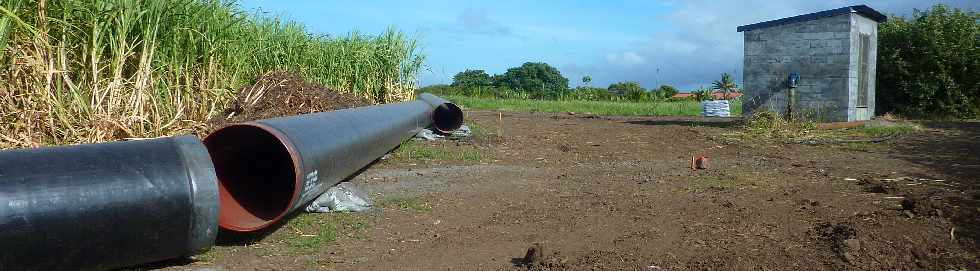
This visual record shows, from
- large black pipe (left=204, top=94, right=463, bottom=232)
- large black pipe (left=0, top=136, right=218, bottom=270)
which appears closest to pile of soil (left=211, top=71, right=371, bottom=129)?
large black pipe (left=204, top=94, right=463, bottom=232)

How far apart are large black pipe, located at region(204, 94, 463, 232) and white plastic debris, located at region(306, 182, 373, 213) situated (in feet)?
0.36

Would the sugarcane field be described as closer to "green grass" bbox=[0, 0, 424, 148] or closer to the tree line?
"green grass" bbox=[0, 0, 424, 148]

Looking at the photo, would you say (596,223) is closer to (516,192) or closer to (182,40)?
(516,192)

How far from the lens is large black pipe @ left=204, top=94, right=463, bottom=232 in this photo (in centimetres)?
466

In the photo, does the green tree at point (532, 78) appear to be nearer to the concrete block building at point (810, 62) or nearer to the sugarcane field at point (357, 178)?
the concrete block building at point (810, 62)

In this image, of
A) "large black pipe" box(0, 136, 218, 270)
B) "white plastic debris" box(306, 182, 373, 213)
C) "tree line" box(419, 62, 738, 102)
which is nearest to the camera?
"large black pipe" box(0, 136, 218, 270)

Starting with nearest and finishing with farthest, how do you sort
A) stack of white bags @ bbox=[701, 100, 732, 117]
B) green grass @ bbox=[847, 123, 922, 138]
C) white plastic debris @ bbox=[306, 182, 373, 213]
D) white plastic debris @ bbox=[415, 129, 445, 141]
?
1. white plastic debris @ bbox=[306, 182, 373, 213]
2. white plastic debris @ bbox=[415, 129, 445, 141]
3. green grass @ bbox=[847, 123, 922, 138]
4. stack of white bags @ bbox=[701, 100, 732, 117]

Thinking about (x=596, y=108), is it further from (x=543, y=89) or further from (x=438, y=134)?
(x=543, y=89)

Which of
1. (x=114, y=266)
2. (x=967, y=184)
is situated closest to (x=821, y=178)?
(x=967, y=184)

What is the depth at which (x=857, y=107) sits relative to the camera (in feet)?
47.3

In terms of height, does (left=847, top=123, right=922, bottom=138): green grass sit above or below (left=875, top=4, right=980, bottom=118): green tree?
below

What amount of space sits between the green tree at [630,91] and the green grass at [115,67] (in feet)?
120

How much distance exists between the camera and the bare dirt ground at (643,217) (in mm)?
4145

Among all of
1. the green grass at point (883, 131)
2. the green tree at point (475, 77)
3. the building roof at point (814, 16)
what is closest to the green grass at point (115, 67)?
the building roof at point (814, 16)
